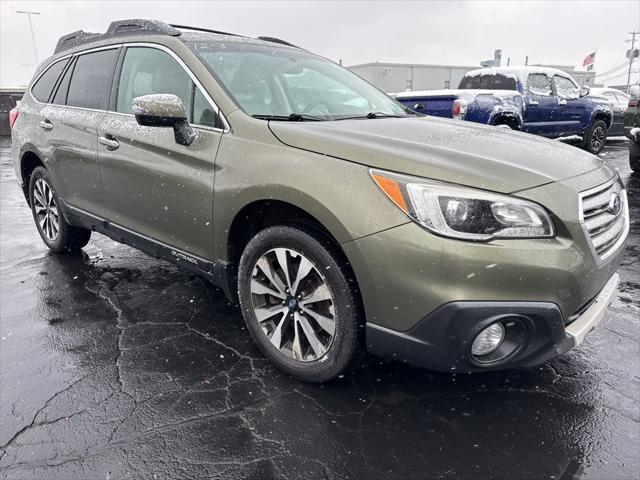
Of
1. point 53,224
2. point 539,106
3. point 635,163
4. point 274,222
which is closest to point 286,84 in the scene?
point 274,222

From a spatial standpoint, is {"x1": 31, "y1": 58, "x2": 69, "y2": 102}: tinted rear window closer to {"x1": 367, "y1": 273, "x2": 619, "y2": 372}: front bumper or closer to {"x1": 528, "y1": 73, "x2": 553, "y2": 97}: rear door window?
{"x1": 367, "y1": 273, "x2": 619, "y2": 372}: front bumper

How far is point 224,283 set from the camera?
2.73 m

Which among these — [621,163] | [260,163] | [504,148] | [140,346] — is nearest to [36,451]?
[140,346]

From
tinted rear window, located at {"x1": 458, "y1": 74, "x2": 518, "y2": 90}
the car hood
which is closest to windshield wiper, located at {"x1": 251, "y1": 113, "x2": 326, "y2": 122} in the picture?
the car hood

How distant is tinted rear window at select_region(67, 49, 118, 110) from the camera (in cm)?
350

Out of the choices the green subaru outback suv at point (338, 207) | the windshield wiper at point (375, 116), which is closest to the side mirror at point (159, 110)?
the green subaru outback suv at point (338, 207)

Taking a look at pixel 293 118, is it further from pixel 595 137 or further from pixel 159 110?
pixel 595 137

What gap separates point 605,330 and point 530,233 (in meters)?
1.61

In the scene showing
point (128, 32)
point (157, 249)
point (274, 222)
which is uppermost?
point (128, 32)

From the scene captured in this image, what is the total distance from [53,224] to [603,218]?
14.7ft

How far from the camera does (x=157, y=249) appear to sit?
311cm

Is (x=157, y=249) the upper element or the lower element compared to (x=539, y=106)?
lower

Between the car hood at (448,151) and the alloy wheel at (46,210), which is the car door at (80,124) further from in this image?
the car hood at (448,151)

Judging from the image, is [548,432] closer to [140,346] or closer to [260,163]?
[260,163]
